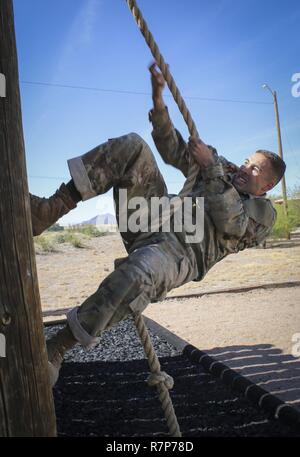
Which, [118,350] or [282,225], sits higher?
[282,225]

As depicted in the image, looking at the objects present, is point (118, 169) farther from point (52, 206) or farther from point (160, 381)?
point (160, 381)

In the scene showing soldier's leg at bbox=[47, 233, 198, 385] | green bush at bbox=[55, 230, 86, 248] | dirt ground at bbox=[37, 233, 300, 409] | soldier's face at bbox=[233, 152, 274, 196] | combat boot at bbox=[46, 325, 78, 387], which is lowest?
dirt ground at bbox=[37, 233, 300, 409]

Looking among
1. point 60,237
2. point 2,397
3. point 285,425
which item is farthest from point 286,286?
point 60,237

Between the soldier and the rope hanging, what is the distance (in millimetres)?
58

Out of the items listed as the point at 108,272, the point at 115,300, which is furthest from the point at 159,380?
the point at 108,272

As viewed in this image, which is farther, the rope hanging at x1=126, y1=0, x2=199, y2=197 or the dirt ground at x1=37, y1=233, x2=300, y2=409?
the dirt ground at x1=37, y1=233, x2=300, y2=409

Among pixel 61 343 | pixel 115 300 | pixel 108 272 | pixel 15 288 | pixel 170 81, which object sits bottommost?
pixel 108 272

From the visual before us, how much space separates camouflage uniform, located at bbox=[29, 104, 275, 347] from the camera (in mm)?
1737

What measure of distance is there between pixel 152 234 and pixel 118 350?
2.68m

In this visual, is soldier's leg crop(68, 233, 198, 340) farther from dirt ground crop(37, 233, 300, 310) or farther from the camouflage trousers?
dirt ground crop(37, 233, 300, 310)

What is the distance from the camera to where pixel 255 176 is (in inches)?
94.0

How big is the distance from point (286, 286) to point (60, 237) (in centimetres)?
1544

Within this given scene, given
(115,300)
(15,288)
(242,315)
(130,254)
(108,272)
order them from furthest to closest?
(108,272), (242,315), (130,254), (115,300), (15,288)

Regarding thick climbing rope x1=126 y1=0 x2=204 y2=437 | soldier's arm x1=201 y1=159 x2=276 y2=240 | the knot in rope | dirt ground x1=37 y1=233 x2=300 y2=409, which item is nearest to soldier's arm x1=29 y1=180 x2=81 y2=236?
thick climbing rope x1=126 y1=0 x2=204 y2=437
